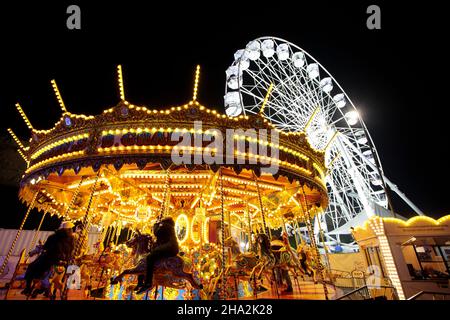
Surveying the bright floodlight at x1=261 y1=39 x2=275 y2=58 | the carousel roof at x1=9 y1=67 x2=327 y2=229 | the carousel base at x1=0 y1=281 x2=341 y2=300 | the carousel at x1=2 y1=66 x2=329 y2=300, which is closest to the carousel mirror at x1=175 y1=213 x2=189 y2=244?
the carousel at x1=2 y1=66 x2=329 y2=300

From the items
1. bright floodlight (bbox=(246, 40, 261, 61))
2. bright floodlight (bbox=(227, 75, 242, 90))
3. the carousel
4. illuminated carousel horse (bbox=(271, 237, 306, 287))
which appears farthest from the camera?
bright floodlight (bbox=(246, 40, 261, 61))

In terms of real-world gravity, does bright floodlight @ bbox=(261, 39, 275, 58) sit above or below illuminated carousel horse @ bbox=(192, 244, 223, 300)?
above

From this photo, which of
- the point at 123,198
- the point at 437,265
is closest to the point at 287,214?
the point at 437,265

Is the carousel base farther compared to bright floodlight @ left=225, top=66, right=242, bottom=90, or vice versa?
bright floodlight @ left=225, top=66, right=242, bottom=90

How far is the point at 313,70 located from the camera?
18391 mm

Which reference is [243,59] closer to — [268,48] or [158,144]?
[268,48]

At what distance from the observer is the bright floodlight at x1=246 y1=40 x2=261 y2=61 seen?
17641 millimetres

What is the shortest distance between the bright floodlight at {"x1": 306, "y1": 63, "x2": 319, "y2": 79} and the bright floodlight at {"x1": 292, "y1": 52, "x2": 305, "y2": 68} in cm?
85

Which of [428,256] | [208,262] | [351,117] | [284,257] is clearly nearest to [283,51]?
[351,117]

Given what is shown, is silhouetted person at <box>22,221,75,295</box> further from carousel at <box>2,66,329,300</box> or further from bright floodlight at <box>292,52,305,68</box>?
bright floodlight at <box>292,52,305,68</box>

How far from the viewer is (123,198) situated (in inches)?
347

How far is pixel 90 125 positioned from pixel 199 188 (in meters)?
4.52

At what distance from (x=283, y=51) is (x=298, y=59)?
55.7 inches
